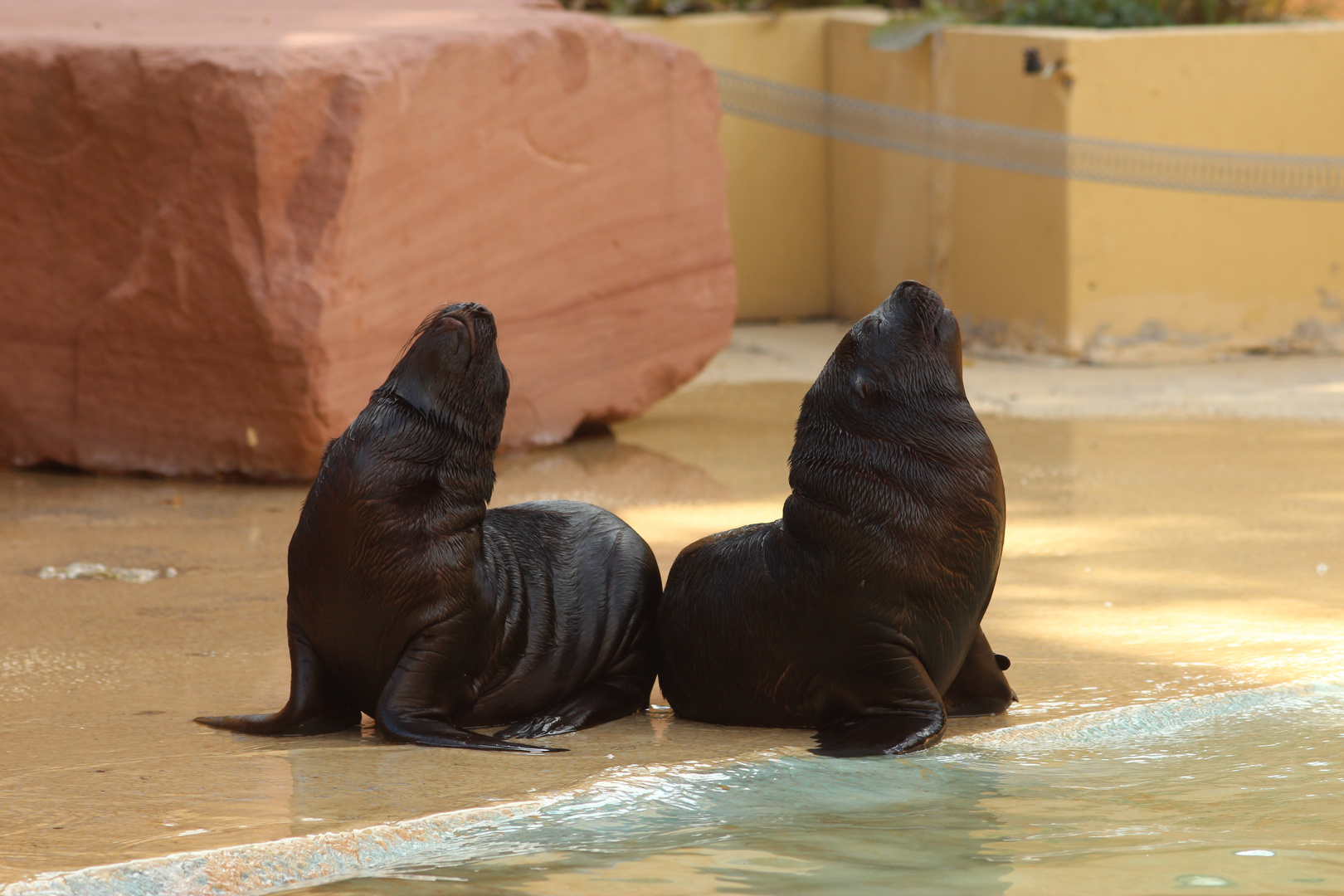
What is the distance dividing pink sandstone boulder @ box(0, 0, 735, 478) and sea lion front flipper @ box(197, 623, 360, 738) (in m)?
2.92

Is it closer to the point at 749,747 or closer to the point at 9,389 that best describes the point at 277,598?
the point at 749,747

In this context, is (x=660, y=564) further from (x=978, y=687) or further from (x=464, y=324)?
→ (x=464, y=324)

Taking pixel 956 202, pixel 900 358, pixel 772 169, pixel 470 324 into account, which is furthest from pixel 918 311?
pixel 772 169

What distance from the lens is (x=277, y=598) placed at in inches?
180

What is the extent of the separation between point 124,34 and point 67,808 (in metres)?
4.30

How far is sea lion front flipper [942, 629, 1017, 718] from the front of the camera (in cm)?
331

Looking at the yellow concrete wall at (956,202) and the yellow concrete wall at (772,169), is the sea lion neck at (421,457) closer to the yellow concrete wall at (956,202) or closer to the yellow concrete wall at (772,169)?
the yellow concrete wall at (956,202)

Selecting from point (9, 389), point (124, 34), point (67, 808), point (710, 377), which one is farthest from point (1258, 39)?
point (67, 808)

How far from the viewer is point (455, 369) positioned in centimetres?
316

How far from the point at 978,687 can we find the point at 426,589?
1129 millimetres

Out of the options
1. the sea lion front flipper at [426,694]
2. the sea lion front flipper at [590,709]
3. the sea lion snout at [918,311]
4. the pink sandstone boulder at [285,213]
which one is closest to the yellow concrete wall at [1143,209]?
the pink sandstone boulder at [285,213]

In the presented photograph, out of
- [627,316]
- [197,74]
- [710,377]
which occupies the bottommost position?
[710,377]

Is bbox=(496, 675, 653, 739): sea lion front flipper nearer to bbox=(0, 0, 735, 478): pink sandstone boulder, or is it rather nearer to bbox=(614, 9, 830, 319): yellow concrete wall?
bbox=(0, 0, 735, 478): pink sandstone boulder

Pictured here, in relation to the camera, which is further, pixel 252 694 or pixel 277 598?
pixel 277 598
